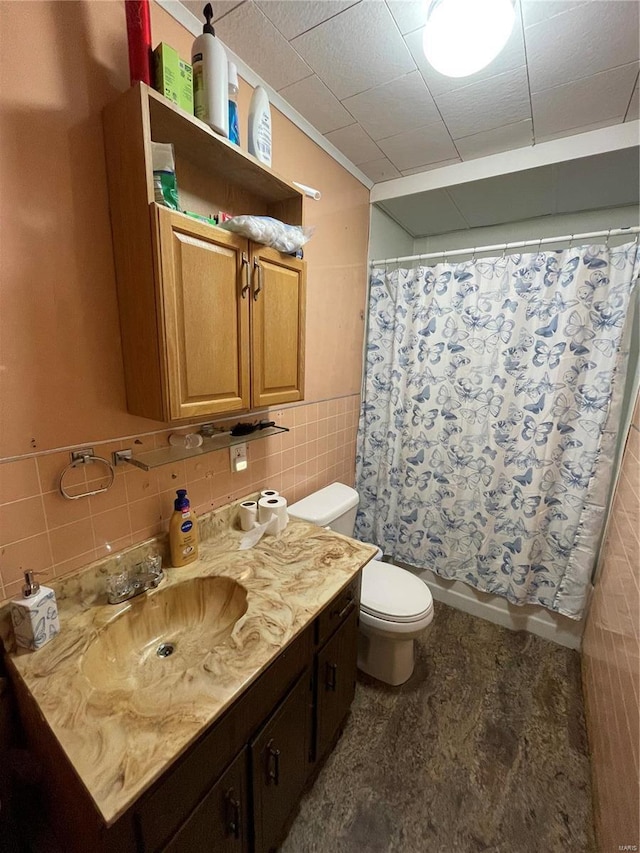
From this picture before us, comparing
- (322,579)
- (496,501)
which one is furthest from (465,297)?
(322,579)

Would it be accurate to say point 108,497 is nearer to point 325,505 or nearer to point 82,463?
point 82,463

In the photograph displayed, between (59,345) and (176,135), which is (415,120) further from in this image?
(59,345)

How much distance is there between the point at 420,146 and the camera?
63.9 inches

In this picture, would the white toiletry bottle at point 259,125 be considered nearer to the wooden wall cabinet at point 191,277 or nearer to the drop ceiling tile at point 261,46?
the wooden wall cabinet at point 191,277

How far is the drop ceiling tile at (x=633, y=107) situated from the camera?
4.15ft

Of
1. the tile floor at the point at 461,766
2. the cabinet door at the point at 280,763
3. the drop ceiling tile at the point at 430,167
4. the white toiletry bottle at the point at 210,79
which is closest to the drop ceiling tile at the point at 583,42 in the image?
the drop ceiling tile at the point at 430,167

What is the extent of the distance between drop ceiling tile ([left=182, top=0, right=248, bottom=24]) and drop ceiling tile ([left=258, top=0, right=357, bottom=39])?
0.08m

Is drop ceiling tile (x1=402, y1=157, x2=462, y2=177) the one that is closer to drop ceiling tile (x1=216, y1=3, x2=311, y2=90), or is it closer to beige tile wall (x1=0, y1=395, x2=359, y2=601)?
drop ceiling tile (x1=216, y1=3, x2=311, y2=90)

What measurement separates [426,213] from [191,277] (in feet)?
6.06

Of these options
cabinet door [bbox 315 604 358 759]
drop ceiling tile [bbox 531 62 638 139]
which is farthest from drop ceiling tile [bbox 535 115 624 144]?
cabinet door [bbox 315 604 358 759]

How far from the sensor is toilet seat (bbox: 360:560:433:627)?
1463mm

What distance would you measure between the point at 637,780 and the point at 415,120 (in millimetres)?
2286

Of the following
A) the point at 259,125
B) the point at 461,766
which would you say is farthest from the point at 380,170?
the point at 461,766

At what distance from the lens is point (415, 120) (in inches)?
57.0
